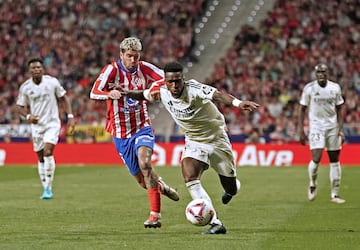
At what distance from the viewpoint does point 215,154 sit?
37.3ft

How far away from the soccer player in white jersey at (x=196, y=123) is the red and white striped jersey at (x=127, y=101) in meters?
1.09

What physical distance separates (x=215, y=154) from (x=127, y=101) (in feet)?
6.19

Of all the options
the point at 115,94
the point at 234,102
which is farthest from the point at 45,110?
the point at 234,102

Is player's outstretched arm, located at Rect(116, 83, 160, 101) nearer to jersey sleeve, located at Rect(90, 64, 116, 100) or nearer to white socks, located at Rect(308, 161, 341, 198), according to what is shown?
jersey sleeve, located at Rect(90, 64, 116, 100)

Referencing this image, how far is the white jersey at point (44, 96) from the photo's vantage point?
56.4 ft

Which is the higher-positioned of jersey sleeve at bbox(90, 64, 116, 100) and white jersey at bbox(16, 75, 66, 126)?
jersey sleeve at bbox(90, 64, 116, 100)

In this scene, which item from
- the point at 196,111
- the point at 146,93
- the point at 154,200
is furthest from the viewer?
the point at 154,200

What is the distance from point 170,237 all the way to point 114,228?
1253 millimetres

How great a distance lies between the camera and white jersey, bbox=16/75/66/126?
56.4ft

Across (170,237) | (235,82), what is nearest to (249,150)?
(235,82)

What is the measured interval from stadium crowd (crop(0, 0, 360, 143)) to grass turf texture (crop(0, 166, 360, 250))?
9.57 m

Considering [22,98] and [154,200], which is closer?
[154,200]

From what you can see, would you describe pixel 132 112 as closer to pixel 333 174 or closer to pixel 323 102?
pixel 323 102

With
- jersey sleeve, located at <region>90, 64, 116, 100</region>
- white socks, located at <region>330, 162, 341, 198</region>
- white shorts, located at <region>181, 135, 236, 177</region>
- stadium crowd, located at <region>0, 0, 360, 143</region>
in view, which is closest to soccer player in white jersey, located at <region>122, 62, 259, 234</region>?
white shorts, located at <region>181, 135, 236, 177</region>
